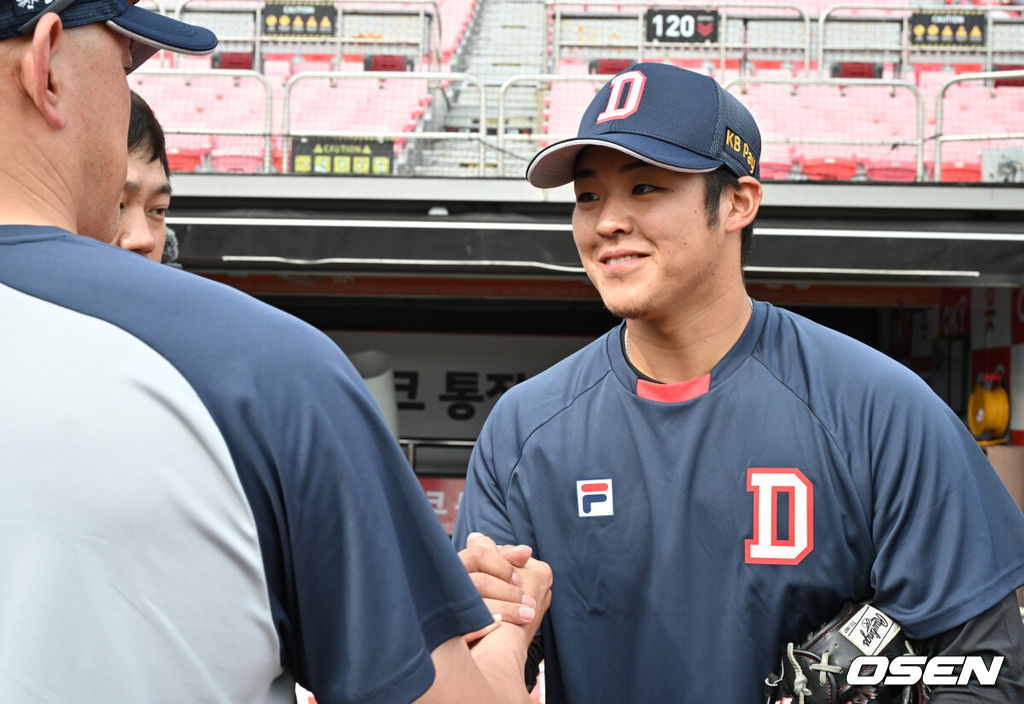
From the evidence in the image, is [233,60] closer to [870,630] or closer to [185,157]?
[185,157]

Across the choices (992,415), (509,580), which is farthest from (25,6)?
(992,415)

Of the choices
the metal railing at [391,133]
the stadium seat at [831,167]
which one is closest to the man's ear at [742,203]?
the metal railing at [391,133]

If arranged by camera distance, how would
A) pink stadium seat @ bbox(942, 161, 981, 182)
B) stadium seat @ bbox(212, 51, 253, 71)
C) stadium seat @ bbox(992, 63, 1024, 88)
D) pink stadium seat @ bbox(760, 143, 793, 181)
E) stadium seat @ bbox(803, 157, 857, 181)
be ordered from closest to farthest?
pink stadium seat @ bbox(760, 143, 793, 181)
pink stadium seat @ bbox(942, 161, 981, 182)
stadium seat @ bbox(803, 157, 857, 181)
stadium seat @ bbox(992, 63, 1024, 88)
stadium seat @ bbox(212, 51, 253, 71)

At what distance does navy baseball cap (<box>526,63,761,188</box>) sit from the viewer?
Answer: 1582 mm

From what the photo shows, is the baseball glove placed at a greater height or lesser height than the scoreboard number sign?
lesser

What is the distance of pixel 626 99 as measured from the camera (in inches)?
65.7

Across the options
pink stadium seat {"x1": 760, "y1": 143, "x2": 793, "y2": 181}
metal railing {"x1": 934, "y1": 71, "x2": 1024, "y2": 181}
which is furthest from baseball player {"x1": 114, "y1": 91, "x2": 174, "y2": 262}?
pink stadium seat {"x1": 760, "y1": 143, "x2": 793, "y2": 181}

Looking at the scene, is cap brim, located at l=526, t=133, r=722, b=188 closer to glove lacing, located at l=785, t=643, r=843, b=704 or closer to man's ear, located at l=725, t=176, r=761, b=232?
man's ear, located at l=725, t=176, r=761, b=232

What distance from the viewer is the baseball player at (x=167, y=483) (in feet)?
2.41

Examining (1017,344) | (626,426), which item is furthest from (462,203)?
(626,426)

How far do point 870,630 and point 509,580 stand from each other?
0.51 metres

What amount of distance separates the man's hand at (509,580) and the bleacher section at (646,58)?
22.4 ft

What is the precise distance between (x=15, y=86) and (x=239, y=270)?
298 inches

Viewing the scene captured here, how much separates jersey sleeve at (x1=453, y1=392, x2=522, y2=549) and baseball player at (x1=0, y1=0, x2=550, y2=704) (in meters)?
0.75
